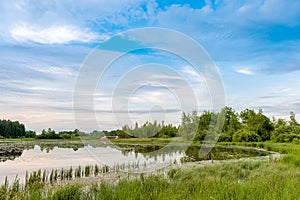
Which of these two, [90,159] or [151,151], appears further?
[151,151]

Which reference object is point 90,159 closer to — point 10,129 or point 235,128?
point 235,128

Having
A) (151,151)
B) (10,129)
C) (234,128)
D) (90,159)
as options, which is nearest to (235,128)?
(234,128)

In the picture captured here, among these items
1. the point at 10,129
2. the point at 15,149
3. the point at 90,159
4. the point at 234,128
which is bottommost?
the point at 90,159

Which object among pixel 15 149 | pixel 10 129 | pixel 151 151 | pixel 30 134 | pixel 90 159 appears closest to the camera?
pixel 90 159

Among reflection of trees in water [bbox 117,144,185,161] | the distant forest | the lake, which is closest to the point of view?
the lake

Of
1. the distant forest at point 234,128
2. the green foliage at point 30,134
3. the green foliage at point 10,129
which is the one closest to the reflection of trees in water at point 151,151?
the distant forest at point 234,128

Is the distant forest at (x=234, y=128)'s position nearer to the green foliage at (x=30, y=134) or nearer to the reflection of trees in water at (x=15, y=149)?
the reflection of trees in water at (x=15, y=149)

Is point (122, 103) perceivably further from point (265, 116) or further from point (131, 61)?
point (265, 116)

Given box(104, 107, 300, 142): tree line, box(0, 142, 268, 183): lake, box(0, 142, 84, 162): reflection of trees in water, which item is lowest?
box(0, 142, 268, 183): lake

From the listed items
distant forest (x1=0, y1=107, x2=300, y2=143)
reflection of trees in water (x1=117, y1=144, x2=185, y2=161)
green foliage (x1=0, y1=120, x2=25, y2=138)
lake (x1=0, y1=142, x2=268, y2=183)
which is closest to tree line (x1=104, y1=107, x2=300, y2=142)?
distant forest (x1=0, y1=107, x2=300, y2=143)

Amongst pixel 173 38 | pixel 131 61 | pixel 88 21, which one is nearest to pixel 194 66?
pixel 173 38

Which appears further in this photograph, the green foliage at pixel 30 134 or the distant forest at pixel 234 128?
the green foliage at pixel 30 134

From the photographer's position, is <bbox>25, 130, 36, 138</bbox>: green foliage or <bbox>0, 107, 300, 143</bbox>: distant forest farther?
<bbox>25, 130, 36, 138</bbox>: green foliage

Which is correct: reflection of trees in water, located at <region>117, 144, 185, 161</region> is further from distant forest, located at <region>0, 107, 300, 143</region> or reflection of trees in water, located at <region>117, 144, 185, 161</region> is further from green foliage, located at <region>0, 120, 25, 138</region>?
green foliage, located at <region>0, 120, 25, 138</region>
